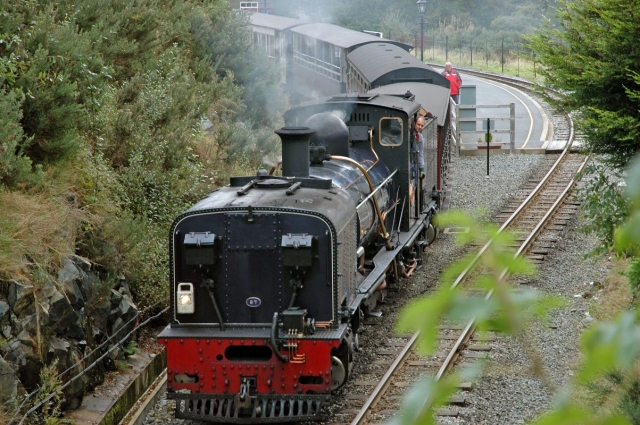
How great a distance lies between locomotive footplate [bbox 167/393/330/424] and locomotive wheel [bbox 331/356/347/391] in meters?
0.40

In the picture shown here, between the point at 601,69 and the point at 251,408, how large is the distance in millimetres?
5926

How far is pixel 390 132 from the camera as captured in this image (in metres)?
11.7

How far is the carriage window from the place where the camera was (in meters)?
11.5

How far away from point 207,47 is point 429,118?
9134mm

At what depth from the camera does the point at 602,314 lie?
1059 cm

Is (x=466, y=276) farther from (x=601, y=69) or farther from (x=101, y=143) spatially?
(x=101, y=143)

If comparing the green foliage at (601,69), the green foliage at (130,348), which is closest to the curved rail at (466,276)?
the green foliage at (601,69)

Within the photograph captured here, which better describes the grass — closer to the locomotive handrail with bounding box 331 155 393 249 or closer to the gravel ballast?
the gravel ballast

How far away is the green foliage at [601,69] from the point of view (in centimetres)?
979

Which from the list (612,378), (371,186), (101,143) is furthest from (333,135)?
(612,378)

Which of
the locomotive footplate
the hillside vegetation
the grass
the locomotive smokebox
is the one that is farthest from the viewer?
the locomotive smokebox

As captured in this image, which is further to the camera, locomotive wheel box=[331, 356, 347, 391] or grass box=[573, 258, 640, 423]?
locomotive wheel box=[331, 356, 347, 391]

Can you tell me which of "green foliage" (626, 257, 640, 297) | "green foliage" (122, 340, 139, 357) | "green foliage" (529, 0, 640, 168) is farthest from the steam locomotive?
"green foliage" (529, 0, 640, 168)

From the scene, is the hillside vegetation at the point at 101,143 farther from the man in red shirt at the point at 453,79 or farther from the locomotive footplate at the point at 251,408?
the man in red shirt at the point at 453,79
